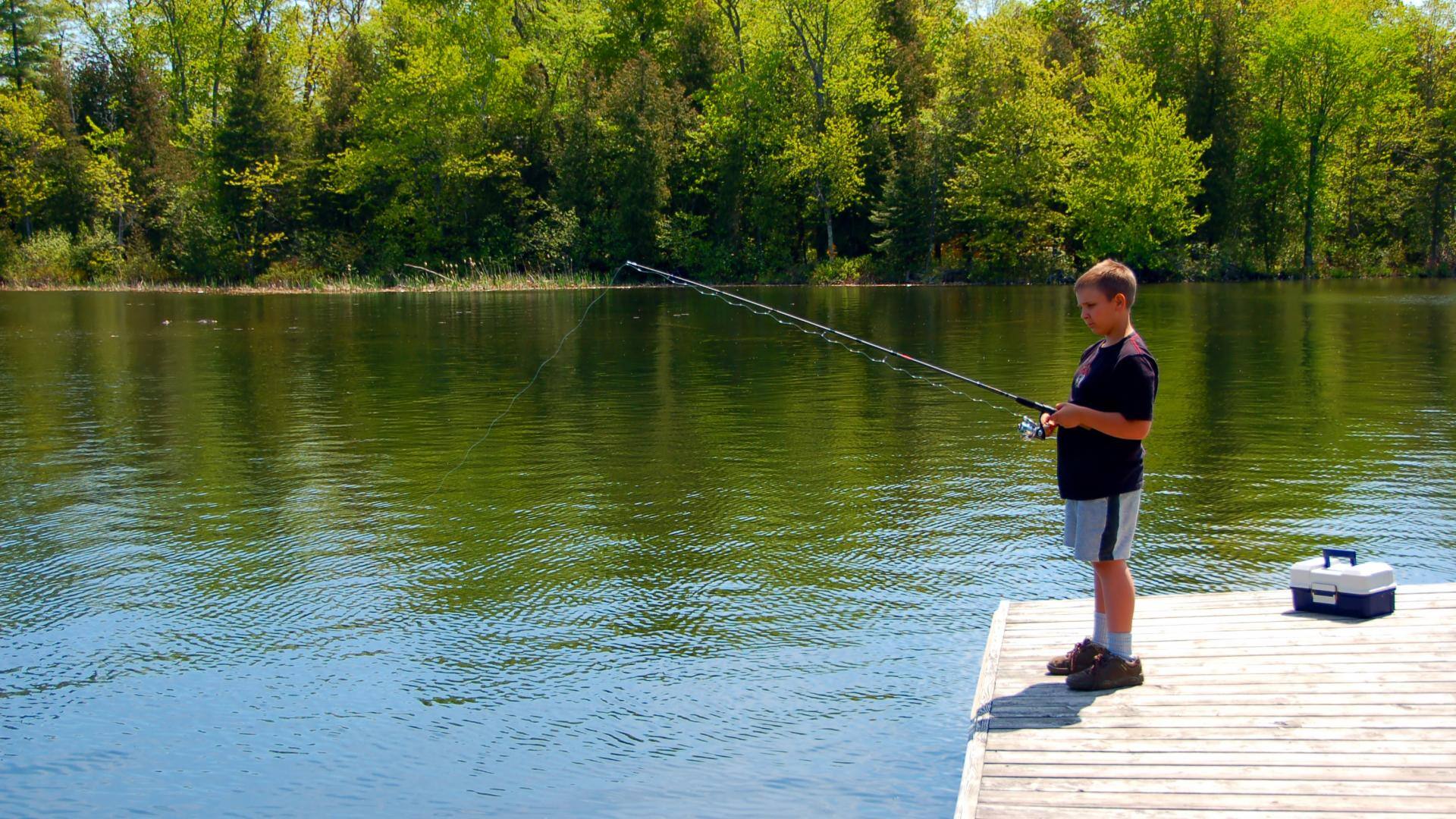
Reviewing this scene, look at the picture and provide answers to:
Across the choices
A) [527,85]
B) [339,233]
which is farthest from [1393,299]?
[339,233]

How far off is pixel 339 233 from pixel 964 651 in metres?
57.8

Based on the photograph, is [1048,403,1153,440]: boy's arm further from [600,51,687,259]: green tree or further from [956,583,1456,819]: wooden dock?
[600,51,687,259]: green tree

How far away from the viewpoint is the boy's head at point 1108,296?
506cm

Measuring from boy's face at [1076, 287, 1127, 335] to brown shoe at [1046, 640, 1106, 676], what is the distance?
130 centimetres

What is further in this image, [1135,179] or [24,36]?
[24,36]

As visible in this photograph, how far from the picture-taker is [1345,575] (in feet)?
18.5

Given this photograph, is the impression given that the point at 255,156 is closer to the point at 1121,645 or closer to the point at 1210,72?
the point at 1210,72

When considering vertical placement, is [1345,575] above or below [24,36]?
below

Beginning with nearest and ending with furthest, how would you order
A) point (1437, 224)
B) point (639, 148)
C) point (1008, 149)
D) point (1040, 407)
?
point (1040, 407)
point (1008, 149)
point (1437, 224)
point (639, 148)

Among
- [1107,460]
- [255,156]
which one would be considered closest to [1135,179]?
[255,156]

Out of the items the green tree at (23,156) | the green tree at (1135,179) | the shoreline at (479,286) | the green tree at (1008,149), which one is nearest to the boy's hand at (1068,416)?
the shoreline at (479,286)

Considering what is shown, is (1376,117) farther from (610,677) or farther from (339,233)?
(610,677)

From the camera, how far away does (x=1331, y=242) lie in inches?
2221

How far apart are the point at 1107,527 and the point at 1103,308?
909mm
